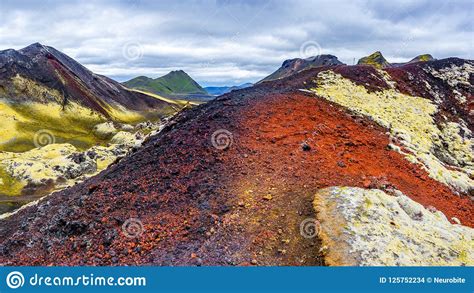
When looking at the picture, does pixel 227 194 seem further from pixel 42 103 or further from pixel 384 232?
pixel 42 103

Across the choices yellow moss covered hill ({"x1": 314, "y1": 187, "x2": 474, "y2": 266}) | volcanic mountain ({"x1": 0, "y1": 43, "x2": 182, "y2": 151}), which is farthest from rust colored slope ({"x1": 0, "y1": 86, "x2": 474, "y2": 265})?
volcanic mountain ({"x1": 0, "y1": 43, "x2": 182, "y2": 151})

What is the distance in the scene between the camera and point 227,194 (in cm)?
2141

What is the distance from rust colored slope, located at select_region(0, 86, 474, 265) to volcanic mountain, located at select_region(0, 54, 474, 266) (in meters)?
0.08

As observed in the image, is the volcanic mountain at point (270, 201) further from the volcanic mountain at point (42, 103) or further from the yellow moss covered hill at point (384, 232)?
the volcanic mountain at point (42, 103)

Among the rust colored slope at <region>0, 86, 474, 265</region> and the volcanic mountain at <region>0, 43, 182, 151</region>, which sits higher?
the volcanic mountain at <region>0, 43, 182, 151</region>

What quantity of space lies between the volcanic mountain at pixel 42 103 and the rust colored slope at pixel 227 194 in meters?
88.6

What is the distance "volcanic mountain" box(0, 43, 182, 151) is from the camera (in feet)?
376

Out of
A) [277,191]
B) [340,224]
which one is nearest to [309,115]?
[277,191]

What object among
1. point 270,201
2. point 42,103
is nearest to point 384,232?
point 270,201

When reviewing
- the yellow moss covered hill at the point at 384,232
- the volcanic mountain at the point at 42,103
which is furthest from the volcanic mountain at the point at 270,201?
the volcanic mountain at the point at 42,103

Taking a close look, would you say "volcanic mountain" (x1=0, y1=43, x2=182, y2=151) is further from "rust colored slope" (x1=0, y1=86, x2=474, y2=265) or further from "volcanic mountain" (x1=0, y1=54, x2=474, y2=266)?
"volcanic mountain" (x1=0, y1=54, x2=474, y2=266)

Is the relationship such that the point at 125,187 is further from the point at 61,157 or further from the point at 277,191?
the point at 61,157

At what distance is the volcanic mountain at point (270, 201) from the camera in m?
17.5

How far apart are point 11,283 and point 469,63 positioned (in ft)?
223
